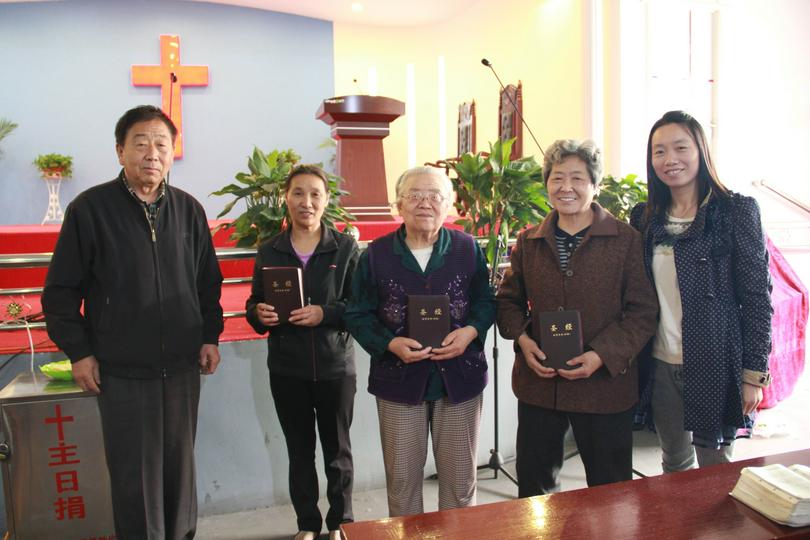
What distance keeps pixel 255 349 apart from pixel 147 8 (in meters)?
6.42

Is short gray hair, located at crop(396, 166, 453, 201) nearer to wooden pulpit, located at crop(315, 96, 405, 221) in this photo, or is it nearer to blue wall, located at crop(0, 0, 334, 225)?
wooden pulpit, located at crop(315, 96, 405, 221)

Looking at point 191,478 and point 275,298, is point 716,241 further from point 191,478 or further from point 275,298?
point 191,478

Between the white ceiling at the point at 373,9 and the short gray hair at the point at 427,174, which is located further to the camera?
the white ceiling at the point at 373,9

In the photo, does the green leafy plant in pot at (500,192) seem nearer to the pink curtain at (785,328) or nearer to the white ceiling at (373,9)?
the pink curtain at (785,328)

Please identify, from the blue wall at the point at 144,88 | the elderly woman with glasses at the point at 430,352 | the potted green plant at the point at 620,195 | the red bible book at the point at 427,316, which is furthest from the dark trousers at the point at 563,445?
the blue wall at the point at 144,88

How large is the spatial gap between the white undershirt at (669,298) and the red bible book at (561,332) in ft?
0.89

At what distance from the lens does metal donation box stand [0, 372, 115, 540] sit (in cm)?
193

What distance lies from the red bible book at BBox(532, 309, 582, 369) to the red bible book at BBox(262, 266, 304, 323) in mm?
724

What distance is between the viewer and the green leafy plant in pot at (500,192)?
8.64 feet

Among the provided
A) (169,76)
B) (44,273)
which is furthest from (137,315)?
(169,76)

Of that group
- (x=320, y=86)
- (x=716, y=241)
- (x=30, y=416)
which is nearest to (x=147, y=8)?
(x=320, y=86)

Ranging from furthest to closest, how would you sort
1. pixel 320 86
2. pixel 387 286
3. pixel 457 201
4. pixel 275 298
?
pixel 320 86 < pixel 457 201 < pixel 275 298 < pixel 387 286

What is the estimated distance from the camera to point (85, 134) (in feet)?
24.0

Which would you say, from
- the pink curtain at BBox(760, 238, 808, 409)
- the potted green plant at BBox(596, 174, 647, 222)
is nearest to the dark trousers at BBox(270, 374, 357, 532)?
the pink curtain at BBox(760, 238, 808, 409)
